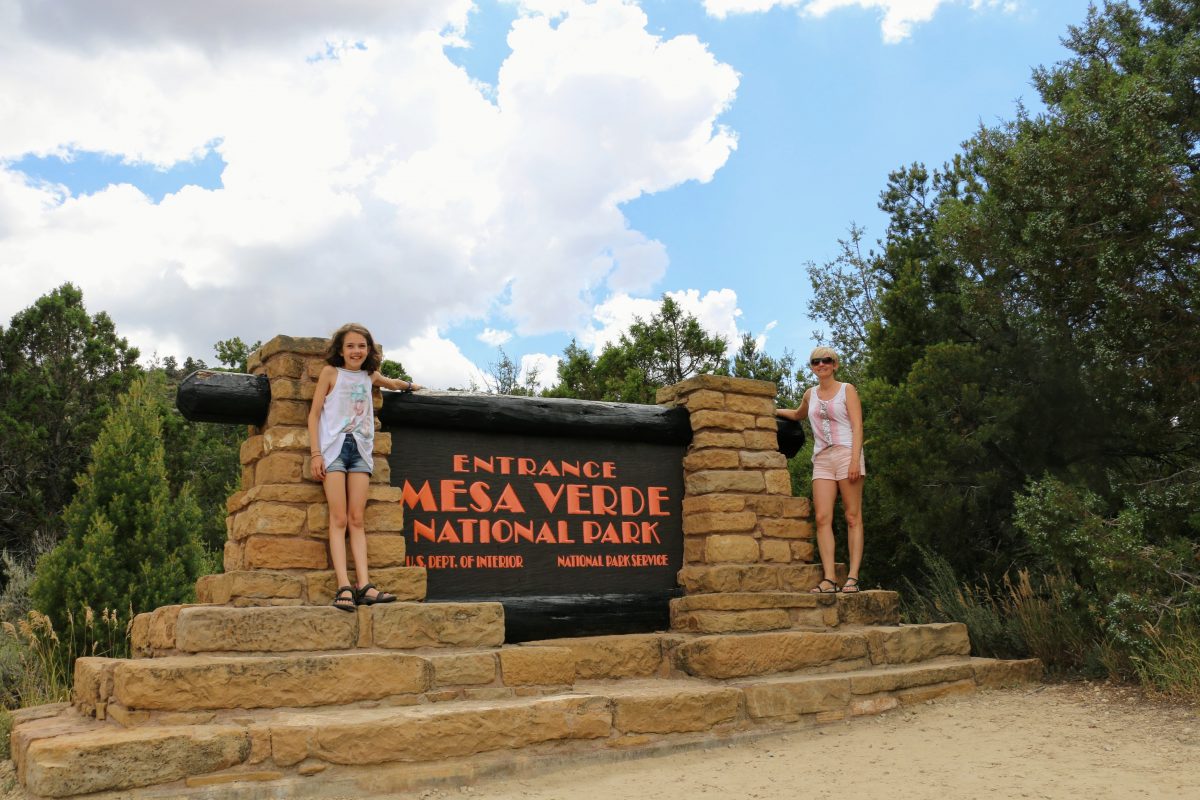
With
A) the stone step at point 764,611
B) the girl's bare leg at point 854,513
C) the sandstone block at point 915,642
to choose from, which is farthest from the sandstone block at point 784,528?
the sandstone block at point 915,642

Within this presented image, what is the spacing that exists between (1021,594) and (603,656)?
14.1 feet

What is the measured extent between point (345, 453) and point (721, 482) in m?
2.92

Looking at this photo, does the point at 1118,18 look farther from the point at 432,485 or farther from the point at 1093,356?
the point at 432,485

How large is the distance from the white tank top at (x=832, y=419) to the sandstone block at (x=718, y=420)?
575 millimetres

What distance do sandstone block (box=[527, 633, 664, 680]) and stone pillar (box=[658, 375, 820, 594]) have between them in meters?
0.63

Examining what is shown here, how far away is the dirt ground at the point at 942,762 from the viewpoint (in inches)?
189

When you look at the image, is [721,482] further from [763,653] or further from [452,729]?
[452,729]

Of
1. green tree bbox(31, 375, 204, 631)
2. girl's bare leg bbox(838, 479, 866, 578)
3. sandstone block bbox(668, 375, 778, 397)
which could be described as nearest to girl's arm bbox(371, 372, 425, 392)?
sandstone block bbox(668, 375, 778, 397)

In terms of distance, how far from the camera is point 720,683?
6.21 m

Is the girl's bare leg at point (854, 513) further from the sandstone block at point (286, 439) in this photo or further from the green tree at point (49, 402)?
the green tree at point (49, 402)

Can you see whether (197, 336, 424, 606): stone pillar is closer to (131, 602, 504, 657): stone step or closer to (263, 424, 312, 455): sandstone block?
(263, 424, 312, 455): sandstone block

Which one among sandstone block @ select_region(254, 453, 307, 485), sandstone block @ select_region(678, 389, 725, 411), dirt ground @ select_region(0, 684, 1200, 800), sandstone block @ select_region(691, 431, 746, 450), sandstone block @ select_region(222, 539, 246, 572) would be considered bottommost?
dirt ground @ select_region(0, 684, 1200, 800)

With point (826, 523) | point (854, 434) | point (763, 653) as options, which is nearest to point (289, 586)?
point (763, 653)

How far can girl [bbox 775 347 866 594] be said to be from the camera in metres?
7.21
